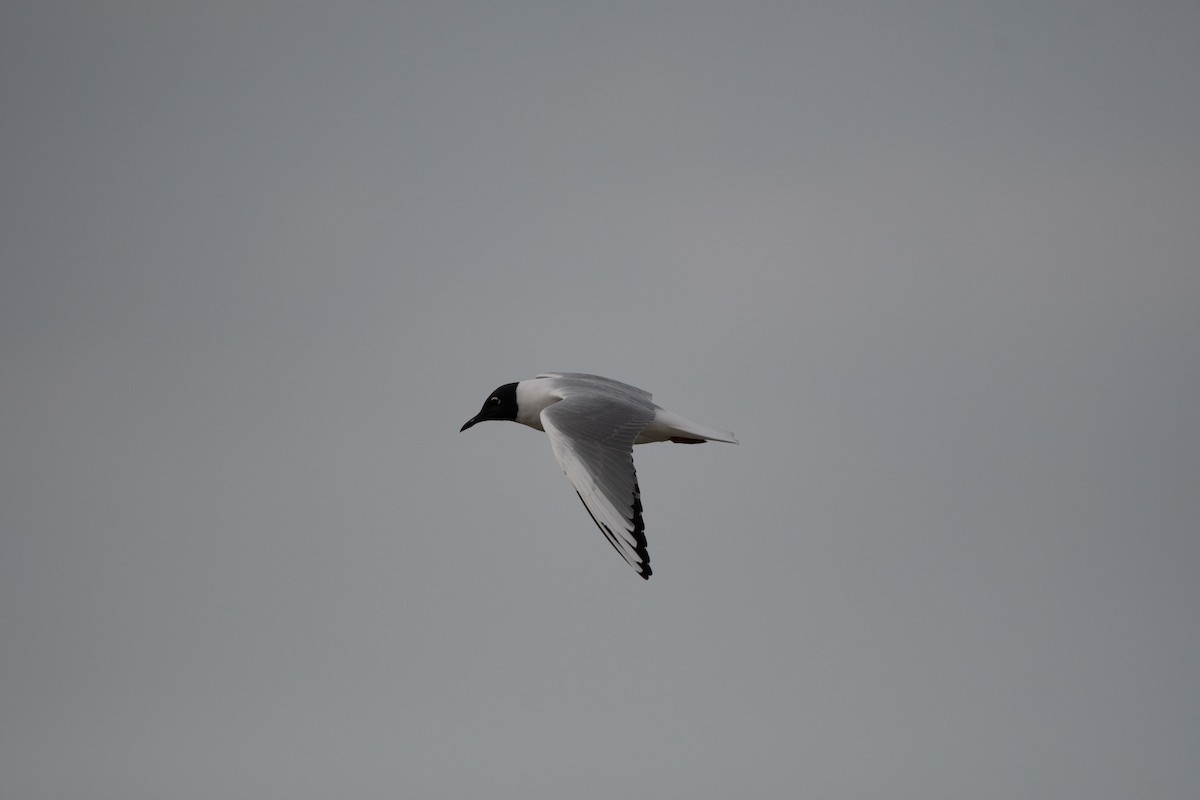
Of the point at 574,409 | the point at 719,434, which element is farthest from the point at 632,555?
the point at 719,434

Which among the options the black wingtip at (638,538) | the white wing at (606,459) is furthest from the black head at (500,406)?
the black wingtip at (638,538)

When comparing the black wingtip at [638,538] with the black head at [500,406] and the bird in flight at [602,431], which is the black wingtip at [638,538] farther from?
the black head at [500,406]

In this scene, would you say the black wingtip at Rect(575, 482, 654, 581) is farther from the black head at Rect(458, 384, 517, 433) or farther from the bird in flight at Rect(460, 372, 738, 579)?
the black head at Rect(458, 384, 517, 433)

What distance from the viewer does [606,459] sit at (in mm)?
9492

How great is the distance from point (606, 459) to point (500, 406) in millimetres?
2454

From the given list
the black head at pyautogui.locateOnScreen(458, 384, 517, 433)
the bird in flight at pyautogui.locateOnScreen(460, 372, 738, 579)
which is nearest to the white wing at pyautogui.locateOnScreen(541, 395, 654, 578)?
the bird in flight at pyautogui.locateOnScreen(460, 372, 738, 579)

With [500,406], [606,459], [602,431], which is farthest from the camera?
[500,406]

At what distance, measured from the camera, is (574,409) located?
10328 millimetres

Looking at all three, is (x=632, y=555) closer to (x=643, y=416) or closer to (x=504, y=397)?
(x=643, y=416)

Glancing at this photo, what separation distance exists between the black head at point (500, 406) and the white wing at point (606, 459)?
3.47 feet

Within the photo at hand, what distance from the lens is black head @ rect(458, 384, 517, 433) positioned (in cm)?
1165

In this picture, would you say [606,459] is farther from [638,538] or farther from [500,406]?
[500,406]

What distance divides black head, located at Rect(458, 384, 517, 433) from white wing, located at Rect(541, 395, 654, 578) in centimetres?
106

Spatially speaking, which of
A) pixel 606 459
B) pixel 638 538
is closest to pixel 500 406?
pixel 606 459
